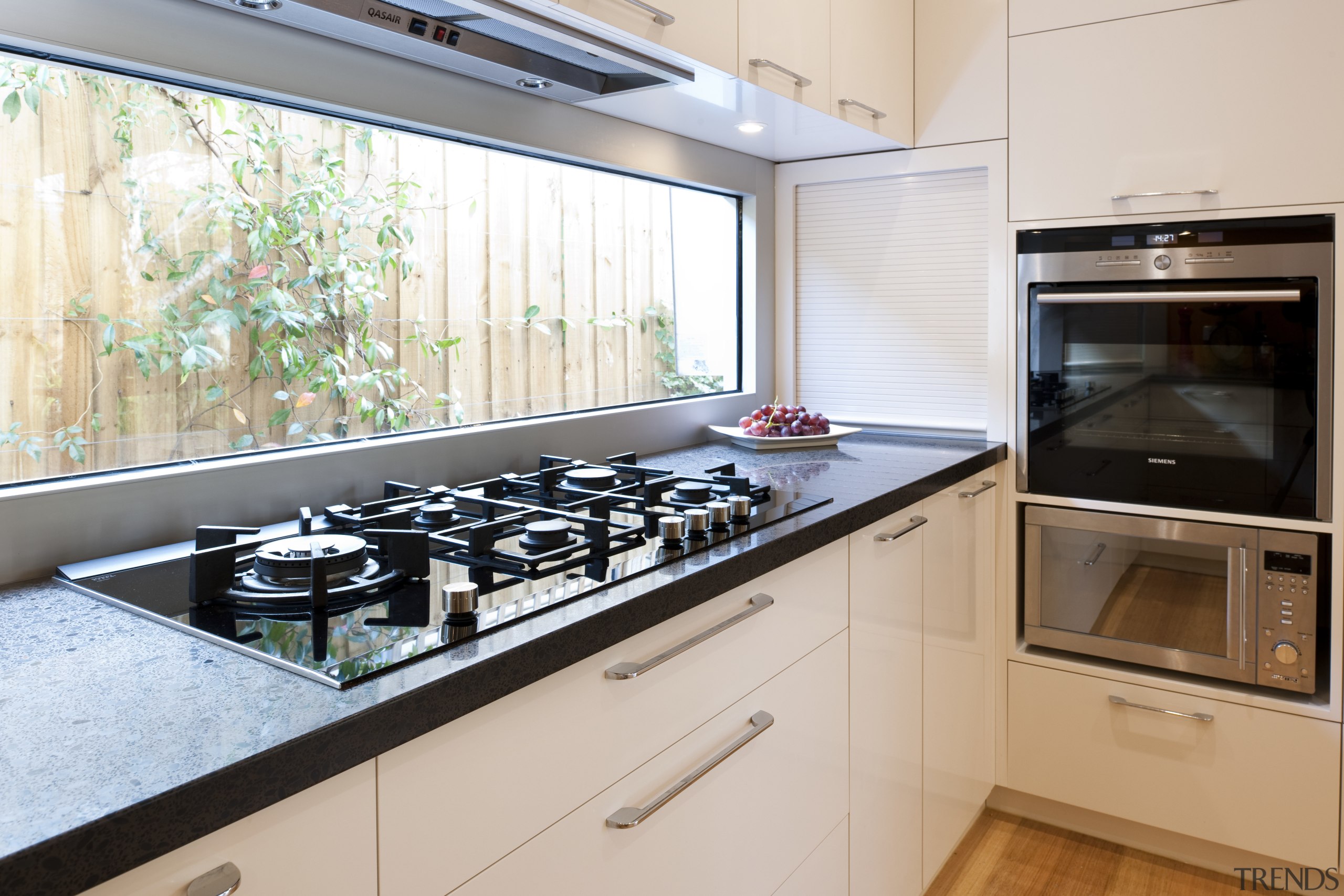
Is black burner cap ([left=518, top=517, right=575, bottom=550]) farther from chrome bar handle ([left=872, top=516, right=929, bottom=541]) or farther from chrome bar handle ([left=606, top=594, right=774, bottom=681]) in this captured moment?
chrome bar handle ([left=872, top=516, right=929, bottom=541])

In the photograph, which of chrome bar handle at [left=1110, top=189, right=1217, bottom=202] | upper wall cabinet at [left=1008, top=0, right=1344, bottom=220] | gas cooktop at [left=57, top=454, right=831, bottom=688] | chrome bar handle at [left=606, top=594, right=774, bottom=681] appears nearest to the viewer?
gas cooktop at [left=57, top=454, right=831, bottom=688]

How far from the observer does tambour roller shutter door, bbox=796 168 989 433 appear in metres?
2.52

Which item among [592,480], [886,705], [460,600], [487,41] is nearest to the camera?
[460,600]

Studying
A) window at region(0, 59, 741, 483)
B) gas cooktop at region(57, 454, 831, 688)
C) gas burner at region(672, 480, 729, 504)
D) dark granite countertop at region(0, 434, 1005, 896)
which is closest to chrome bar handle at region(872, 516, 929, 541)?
gas cooktop at region(57, 454, 831, 688)

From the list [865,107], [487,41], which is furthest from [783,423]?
[487,41]

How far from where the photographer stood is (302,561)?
3.60ft

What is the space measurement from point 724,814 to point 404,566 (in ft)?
1.83

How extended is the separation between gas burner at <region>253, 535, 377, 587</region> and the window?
43 cm

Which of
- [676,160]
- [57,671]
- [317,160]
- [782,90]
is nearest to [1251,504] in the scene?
[782,90]

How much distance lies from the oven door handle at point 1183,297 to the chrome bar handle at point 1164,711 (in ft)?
3.10

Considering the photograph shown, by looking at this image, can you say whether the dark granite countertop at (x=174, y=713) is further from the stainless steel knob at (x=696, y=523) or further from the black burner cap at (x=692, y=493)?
the black burner cap at (x=692, y=493)

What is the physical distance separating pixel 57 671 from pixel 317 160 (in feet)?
3.48

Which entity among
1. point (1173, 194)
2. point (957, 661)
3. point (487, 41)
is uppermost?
point (487, 41)

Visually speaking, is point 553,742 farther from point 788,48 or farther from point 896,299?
point 896,299
